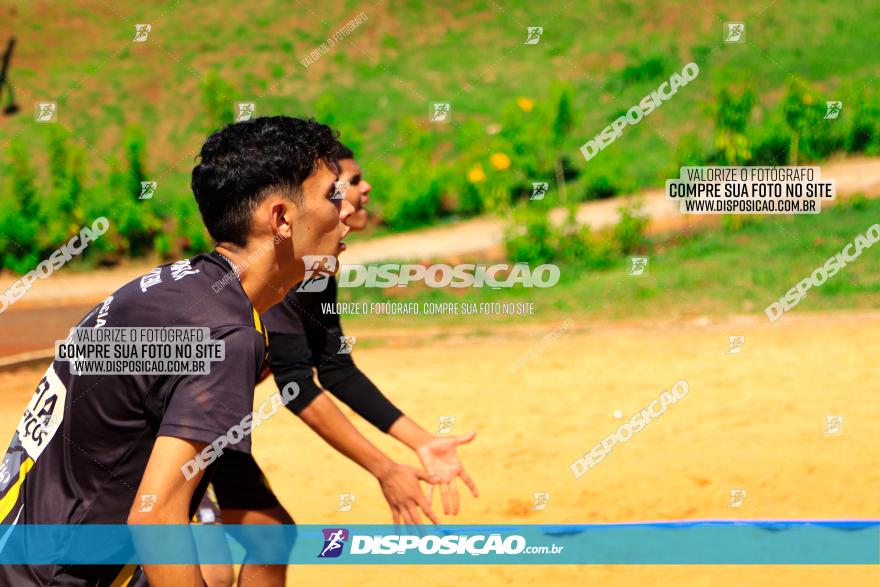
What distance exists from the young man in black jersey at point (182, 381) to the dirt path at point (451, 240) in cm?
1308

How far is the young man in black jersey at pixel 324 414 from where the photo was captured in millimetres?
3910

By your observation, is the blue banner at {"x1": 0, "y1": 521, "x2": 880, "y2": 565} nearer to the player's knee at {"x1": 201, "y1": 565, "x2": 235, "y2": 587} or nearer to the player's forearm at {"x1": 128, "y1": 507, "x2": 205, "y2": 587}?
the player's knee at {"x1": 201, "y1": 565, "x2": 235, "y2": 587}

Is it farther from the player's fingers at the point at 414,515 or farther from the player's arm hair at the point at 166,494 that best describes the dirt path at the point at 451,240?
the player's arm hair at the point at 166,494

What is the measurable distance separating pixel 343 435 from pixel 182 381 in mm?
1987

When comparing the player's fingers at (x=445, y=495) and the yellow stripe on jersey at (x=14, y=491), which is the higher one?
the yellow stripe on jersey at (x=14, y=491)

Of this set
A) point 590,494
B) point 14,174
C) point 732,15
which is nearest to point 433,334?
point 590,494

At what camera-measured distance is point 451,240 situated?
16.8 meters

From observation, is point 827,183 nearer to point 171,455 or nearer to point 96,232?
point 96,232

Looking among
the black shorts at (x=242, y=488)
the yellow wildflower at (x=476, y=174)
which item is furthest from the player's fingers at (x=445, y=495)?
the yellow wildflower at (x=476, y=174)

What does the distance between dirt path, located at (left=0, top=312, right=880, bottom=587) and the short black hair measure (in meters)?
3.81

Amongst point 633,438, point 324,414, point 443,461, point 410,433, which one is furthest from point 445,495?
point 633,438

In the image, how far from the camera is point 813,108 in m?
15.8

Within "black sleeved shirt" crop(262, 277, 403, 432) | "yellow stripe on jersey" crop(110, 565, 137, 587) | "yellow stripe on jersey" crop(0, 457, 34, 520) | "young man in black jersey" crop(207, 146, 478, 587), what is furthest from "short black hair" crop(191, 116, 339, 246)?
"black sleeved shirt" crop(262, 277, 403, 432)

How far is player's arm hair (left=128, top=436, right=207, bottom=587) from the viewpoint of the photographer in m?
2.12
